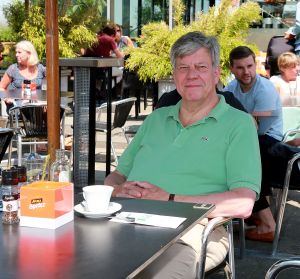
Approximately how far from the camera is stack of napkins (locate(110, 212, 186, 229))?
201cm

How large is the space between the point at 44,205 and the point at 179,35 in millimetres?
4995

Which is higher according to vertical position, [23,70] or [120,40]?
[120,40]

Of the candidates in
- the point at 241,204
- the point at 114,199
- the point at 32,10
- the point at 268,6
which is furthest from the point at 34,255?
the point at 268,6

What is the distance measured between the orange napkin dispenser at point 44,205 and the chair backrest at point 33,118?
3.95m

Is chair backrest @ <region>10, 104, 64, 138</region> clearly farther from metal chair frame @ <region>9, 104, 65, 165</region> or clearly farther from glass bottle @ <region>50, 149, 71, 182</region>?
glass bottle @ <region>50, 149, 71, 182</region>

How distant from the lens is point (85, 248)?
176cm

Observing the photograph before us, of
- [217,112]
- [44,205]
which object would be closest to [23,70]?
[217,112]

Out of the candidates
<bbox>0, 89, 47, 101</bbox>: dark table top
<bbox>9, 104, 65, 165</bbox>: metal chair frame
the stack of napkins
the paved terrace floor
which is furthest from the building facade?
the stack of napkins

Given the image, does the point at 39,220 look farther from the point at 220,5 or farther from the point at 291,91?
the point at 220,5

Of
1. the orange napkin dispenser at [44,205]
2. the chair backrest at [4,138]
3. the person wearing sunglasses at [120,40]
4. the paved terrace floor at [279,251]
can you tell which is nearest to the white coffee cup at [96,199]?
the orange napkin dispenser at [44,205]

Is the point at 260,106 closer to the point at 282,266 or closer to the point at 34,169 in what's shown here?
the point at 34,169

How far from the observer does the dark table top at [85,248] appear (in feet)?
5.17

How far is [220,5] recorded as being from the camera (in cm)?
757

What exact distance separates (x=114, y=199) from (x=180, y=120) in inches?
26.9
